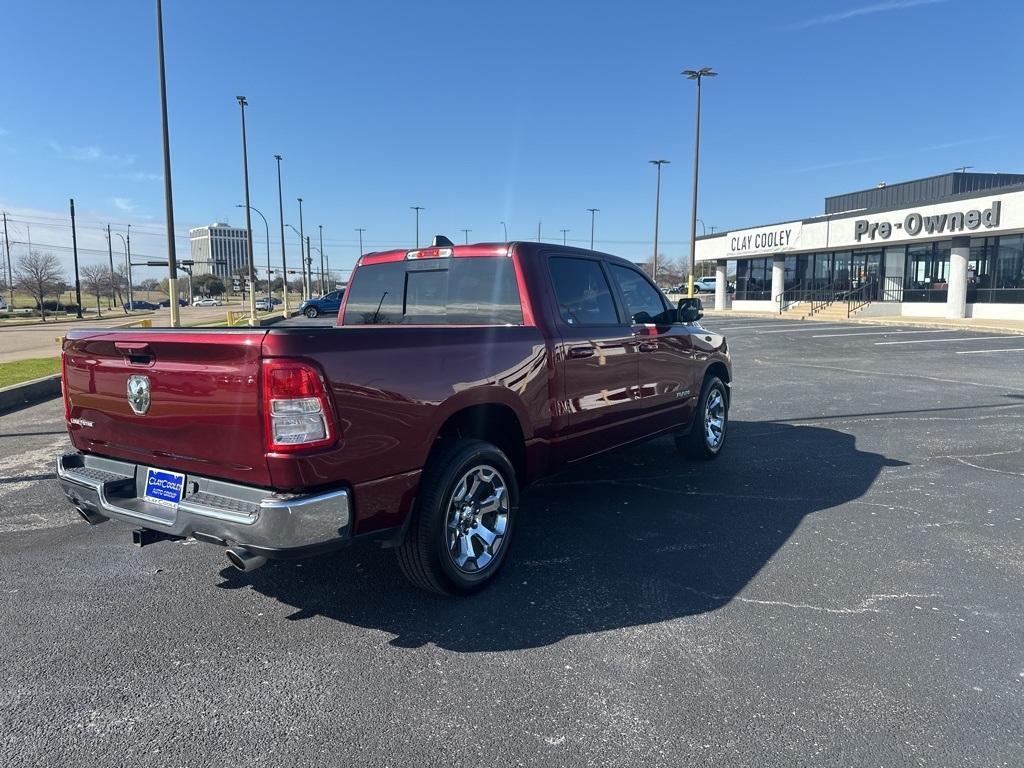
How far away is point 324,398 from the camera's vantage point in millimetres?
2953

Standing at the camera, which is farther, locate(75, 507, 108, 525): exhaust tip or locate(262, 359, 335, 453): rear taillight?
locate(75, 507, 108, 525): exhaust tip

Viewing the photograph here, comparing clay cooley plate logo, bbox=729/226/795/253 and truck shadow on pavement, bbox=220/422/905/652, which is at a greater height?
clay cooley plate logo, bbox=729/226/795/253

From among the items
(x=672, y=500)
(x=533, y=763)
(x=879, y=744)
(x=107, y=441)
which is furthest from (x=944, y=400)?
(x=107, y=441)

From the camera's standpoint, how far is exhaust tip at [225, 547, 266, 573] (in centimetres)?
301

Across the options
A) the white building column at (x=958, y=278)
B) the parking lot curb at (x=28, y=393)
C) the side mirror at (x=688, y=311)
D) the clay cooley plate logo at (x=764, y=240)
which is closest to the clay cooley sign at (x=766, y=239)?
the clay cooley plate logo at (x=764, y=240)

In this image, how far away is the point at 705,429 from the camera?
6.47 meters

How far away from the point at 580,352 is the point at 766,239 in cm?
A: 3904

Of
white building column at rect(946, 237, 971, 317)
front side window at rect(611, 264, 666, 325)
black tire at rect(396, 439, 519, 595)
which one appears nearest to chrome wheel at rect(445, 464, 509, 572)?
black tire at rect(396, 439, 519, 595)

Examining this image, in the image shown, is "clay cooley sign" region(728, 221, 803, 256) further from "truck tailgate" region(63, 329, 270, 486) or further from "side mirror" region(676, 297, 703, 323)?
"truck tailgate" region(63, 329, 270, 486)

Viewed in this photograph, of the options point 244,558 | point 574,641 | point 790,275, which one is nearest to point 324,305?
point 790,275

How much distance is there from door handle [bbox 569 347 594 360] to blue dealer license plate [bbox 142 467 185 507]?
2.33m

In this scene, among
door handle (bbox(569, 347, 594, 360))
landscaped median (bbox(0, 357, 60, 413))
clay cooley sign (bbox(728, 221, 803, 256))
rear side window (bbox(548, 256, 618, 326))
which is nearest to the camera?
door handle (bbox(569, 347, 594, 360))

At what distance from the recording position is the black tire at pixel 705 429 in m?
6.39

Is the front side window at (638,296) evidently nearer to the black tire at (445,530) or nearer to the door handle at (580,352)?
the door handle at (580,352)
